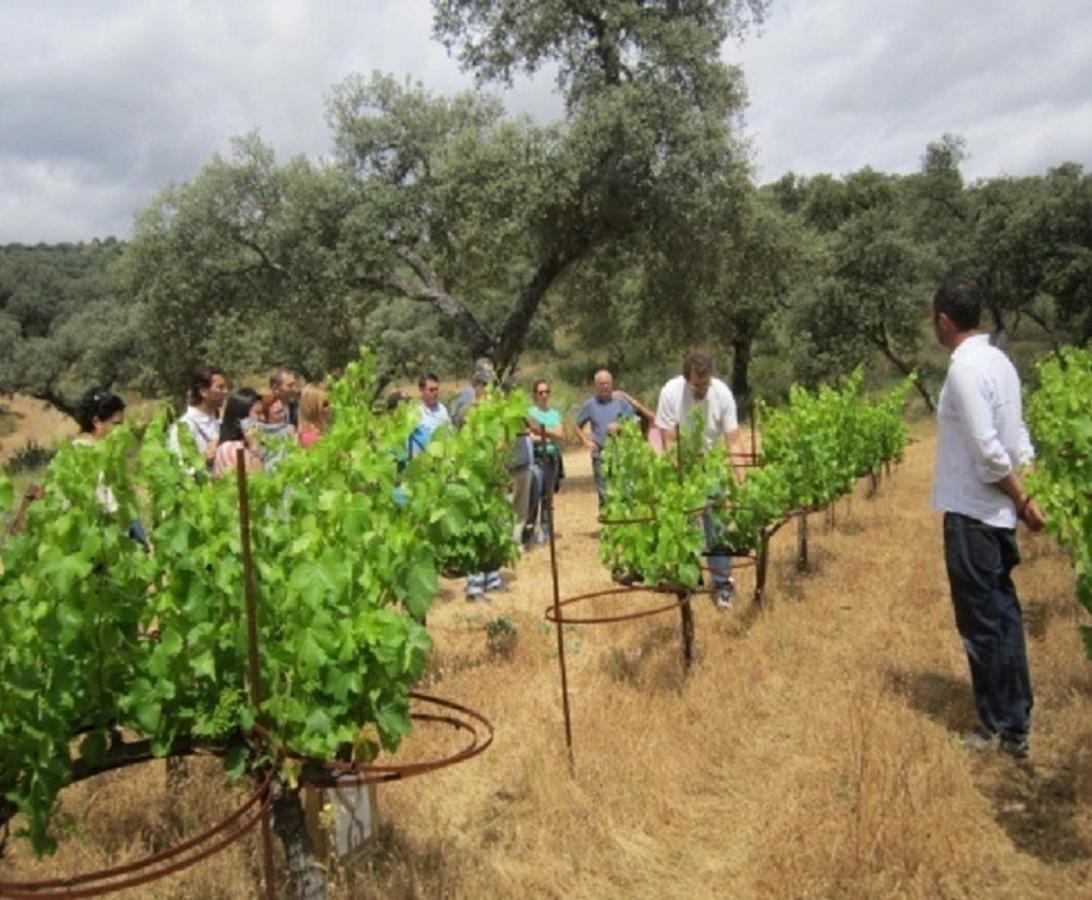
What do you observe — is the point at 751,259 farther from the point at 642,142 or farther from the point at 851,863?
the point at 851,863

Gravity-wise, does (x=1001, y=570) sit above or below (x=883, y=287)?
below

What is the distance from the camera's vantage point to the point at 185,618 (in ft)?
8.62

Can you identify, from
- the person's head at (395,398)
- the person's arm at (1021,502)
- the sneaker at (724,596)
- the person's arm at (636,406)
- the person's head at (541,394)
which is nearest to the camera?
the person's arm at (1021,502)

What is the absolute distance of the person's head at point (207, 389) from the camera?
566 centimetres

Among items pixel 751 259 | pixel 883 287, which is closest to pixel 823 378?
pixel 883 287

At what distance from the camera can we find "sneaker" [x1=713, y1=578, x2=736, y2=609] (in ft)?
21.9

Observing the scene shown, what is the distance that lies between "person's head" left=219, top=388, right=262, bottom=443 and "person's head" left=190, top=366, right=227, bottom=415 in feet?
0.76

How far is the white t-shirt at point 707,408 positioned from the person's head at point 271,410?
8.58ft

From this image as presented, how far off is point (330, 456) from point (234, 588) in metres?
0.66

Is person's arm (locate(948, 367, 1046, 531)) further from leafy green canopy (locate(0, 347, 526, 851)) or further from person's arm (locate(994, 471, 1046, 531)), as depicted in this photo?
leafy green canopy (locate(0, 347, 526, 851))

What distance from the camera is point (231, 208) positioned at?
1506cm

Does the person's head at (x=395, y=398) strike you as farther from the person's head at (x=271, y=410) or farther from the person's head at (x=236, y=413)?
the person's head at (x=236, y=413)

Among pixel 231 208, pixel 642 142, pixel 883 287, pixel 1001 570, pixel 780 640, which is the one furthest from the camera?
pixel 883 287

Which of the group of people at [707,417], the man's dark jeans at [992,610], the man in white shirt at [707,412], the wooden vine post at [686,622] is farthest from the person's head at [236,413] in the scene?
the man's dark jeans at [992,610]
